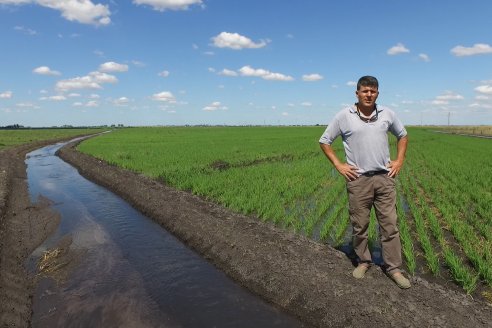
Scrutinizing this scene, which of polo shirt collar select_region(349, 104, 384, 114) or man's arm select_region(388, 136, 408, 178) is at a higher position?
polo shirt collar select_region(349, 104, 384, 114)

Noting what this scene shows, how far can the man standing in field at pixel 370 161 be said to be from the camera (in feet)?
13.5

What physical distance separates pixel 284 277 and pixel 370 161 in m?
2.14

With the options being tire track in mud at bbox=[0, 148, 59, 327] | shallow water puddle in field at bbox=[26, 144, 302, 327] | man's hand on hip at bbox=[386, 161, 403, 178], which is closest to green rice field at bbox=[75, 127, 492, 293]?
man's hand on hip at bbox=[386, 161, 403, 178]

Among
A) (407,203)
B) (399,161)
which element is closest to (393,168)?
(399,161)

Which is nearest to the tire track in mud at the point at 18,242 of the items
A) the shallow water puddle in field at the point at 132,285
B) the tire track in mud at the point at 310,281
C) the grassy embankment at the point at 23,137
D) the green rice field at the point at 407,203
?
the shallow water puddle in field at the point at 132,285

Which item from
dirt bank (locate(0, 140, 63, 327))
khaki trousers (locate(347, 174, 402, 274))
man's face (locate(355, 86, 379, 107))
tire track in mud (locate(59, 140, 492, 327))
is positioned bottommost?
dirt bank (locate(0, 140, 63, 327))

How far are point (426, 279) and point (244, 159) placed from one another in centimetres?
1487

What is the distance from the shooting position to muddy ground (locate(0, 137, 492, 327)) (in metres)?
4.00

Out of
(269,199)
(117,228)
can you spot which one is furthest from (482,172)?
(117,228)

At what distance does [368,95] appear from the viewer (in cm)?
407

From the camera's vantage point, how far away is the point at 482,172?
13695mm

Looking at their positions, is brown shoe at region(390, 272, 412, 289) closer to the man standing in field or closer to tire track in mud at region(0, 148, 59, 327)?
the man standing in field

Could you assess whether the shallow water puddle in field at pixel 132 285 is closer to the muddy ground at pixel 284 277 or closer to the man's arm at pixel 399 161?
the muddy ground at pixel 284 277

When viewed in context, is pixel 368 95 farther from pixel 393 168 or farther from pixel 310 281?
pixel 310 281
